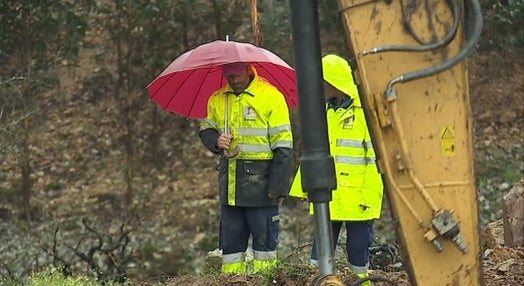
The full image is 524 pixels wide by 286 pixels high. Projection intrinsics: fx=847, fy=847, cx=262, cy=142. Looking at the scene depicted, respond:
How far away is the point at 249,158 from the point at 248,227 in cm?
52

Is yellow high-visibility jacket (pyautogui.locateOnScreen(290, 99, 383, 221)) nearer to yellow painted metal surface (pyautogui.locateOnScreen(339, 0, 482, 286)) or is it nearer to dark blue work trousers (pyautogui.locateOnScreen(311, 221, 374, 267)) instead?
dark blue work trousers (pyautogui.locateOnScreen(311, 221, 374, 267))

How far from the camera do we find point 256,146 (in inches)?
235

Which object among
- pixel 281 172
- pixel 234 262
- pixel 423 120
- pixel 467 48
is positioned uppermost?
pixel 467 48

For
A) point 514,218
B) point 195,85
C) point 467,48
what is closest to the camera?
point 467,48

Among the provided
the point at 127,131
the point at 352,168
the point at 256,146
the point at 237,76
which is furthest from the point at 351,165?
the point at 127,131

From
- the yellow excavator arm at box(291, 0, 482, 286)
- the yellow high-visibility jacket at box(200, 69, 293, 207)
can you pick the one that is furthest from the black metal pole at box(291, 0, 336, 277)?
the yellow high-visibility jacket at box(200, 69, 293, 207)

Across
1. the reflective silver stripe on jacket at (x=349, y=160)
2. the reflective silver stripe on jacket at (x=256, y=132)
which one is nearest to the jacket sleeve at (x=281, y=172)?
the reflective silver stripe on jacket at (x=256, y=132)

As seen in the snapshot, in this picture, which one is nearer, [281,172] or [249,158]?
[281,172]

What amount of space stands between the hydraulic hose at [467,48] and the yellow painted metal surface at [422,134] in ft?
0.10

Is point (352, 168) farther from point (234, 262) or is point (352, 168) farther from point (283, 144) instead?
point (234, 262)

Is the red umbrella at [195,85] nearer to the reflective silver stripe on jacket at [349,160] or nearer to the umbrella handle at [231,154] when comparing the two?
the umbrella handle at [231,154]

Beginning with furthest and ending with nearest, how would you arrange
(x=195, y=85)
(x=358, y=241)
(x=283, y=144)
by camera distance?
(x=195, y=85) < (x=283, y=144) < (x=358, y=241)

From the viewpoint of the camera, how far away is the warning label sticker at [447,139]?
331 cm

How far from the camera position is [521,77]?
15820mm
